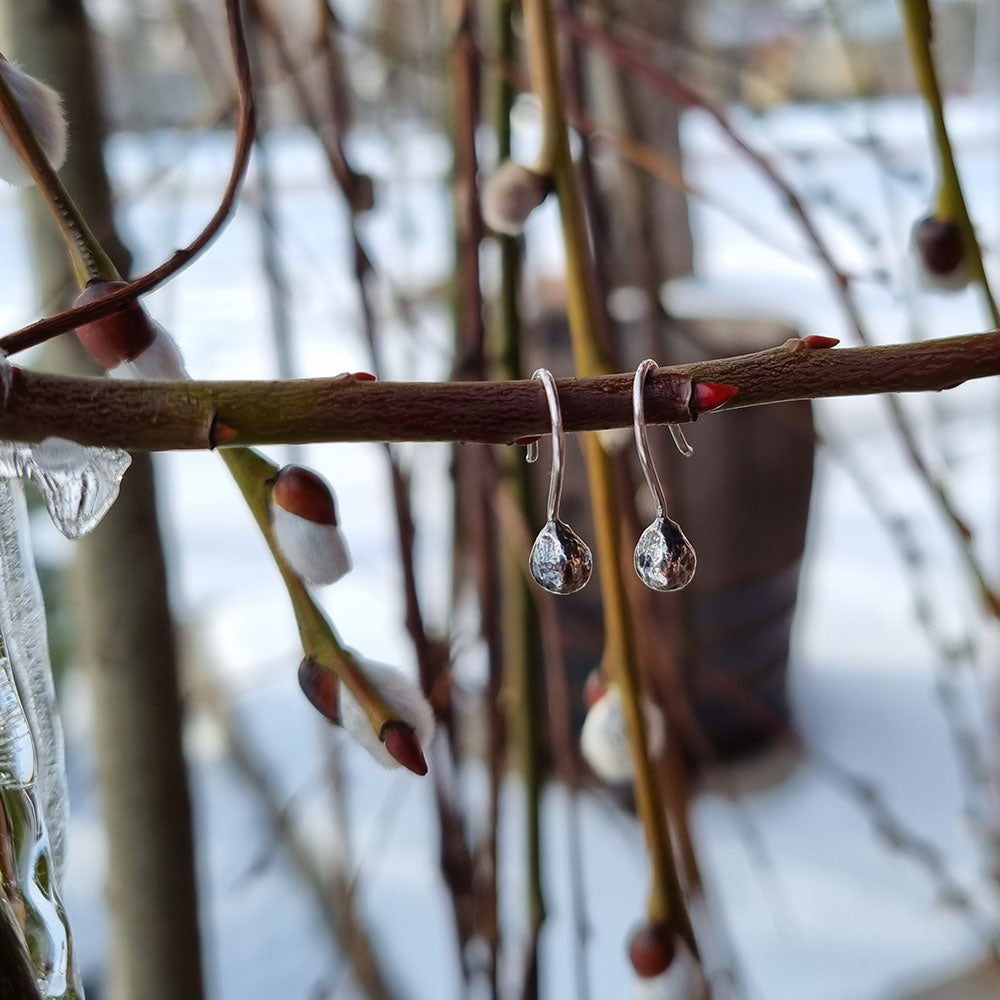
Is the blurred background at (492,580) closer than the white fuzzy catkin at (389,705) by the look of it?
No

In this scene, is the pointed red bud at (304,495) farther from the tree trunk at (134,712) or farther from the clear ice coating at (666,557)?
the tree trunk at (134,712)

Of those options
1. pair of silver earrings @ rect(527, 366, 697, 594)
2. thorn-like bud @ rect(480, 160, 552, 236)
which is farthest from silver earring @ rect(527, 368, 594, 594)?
thorn-like bud @ rect(480, 160, 552, 236)

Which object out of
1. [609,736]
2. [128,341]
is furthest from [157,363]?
[609,736]

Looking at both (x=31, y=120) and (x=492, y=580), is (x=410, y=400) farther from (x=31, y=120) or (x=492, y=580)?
(x=492, y=580)

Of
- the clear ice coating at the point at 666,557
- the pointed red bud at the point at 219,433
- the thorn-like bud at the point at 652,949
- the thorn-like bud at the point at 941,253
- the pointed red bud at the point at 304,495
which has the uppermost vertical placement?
the thorn-like bud at the point at 941,253

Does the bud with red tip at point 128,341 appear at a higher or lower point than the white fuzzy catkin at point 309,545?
higher

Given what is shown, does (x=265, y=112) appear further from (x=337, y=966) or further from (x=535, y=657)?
(x=337, y=966)

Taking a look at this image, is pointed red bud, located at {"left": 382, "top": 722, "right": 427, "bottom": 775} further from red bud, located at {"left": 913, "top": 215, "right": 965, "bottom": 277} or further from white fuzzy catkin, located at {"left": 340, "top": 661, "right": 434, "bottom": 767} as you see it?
red bud, located at {"left": 913, "top": 215, "right": 965, "bottom": 277}

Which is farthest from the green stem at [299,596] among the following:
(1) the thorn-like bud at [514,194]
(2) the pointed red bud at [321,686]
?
(1) the thorn-like bud at [514,194]

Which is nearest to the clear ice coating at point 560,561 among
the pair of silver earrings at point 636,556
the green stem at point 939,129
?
the pair of silver earrings at point 636,556
